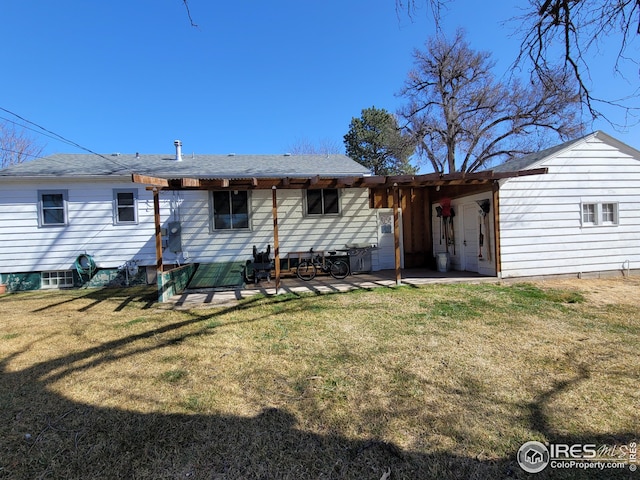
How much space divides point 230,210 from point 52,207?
4.91 metres

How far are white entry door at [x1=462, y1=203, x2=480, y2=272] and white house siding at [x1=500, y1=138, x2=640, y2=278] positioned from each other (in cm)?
91

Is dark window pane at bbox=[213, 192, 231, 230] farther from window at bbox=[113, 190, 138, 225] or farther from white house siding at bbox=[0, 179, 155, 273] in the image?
window at bbox=[113, 190, 138, 225]

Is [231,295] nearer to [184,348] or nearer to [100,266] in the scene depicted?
[184,348]

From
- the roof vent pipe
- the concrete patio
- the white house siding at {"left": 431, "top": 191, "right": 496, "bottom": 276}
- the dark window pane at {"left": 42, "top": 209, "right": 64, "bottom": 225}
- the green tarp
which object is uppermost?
the roof vent pipe

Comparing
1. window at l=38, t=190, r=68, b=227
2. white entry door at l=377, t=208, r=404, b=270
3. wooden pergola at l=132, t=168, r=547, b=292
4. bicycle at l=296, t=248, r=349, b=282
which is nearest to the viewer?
wooden pergola at l=132, t=168, r=547, b=292

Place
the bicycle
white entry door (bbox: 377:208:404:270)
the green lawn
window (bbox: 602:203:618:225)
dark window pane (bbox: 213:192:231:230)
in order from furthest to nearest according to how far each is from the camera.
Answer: white entry door (bbox: 377:208:404:270)
dark window pane (bbox: 213:192:231:230)
the bicycle
window (bbox: 602:203:618:225)
the green lawn

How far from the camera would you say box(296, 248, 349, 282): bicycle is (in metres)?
9.04

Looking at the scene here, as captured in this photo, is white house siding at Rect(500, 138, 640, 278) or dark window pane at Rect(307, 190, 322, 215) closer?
white house siding at Rect(500, 138, 640, 278)

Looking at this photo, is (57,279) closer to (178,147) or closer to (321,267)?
(178,147)

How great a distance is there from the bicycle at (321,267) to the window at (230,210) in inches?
86.1

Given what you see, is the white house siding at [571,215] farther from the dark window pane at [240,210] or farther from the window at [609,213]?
the dark window pane at [240,210]

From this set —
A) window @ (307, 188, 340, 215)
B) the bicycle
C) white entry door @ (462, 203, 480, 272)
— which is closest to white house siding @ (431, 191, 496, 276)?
white entry door @ (462, 203, 480, 272)

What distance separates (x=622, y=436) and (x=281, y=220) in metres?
8.50

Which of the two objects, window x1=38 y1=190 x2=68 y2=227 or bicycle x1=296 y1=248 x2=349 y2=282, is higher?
window x1=38 y1=190 x2=68 y2=227
